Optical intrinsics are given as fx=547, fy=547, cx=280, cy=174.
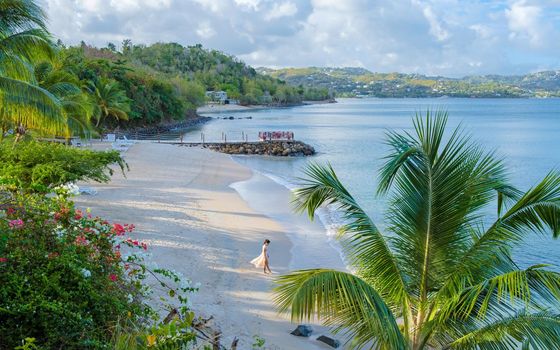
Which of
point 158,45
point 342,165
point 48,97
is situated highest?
point 158,45

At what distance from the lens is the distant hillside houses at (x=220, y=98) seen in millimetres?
145250

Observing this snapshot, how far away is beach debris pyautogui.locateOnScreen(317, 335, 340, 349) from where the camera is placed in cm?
992

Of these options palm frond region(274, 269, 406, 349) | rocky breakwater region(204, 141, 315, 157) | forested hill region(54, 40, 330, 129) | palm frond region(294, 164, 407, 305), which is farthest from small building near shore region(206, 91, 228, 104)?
palm frond region(274, 269, 406, 349)

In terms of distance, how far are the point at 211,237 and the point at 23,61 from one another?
7.15 metres

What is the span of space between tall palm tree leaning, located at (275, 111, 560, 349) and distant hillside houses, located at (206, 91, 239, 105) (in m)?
138

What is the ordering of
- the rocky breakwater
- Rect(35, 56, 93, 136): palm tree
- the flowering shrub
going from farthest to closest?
the rocky breakwater
Rect(35, 56, 93, 136): palm tree
the flowering shrub

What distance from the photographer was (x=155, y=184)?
2502 cm

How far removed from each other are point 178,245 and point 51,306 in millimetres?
10363

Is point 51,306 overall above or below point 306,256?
above

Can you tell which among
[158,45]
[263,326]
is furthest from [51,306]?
[158,45]

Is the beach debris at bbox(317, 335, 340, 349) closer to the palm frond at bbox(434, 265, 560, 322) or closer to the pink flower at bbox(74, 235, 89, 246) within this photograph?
the palm frond at bbox(434, 265, 560, 322)

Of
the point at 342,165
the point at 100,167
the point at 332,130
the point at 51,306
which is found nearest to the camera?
the point at 51,306

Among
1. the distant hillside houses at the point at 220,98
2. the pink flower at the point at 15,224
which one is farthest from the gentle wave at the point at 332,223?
the distant hillside houses at the point at 220,98

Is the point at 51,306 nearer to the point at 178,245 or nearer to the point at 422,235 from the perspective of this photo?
the point at 422,235
